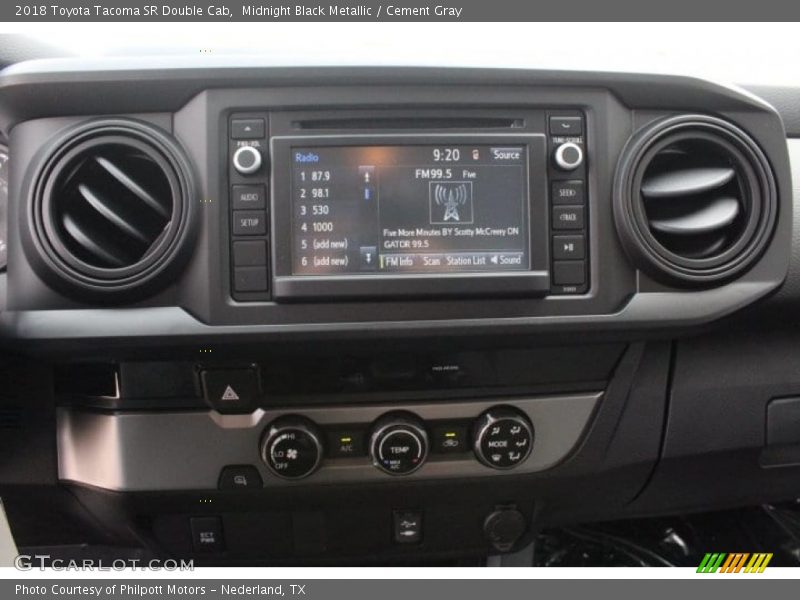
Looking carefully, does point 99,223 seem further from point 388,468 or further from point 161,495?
point 388,468

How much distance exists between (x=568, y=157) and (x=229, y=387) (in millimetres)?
637

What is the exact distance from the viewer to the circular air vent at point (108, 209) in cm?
100

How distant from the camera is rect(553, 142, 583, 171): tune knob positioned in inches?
41.2

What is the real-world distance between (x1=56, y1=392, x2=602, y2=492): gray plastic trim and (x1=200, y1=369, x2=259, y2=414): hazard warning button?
1.5 inches

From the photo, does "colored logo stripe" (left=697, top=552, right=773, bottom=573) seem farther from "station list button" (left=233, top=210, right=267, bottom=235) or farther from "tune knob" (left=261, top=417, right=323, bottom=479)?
"station list button" (left=233, top=210, right=267, bottom=235)

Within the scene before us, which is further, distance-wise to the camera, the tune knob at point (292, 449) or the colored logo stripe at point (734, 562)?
the colored logo stripe at point (734, 562)

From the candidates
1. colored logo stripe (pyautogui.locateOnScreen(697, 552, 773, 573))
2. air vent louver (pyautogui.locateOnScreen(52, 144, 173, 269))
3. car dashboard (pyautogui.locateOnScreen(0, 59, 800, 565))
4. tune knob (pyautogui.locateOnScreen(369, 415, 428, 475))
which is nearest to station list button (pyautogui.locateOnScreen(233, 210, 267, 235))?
car dashboard (pyautogui.locateOnScreen(0, 59, 800, 565))

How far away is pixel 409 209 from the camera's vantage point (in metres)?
1.03

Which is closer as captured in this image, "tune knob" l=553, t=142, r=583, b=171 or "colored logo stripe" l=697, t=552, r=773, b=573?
"tune knob" l=553, t=142, r=583, b=171

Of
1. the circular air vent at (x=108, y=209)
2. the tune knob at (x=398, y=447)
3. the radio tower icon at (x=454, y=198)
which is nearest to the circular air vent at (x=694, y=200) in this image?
the radio tower icon at (x=454, y=198)

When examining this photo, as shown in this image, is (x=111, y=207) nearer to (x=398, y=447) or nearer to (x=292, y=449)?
(x=292, y=449)

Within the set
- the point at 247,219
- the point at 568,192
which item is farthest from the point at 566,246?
the point at 247,219

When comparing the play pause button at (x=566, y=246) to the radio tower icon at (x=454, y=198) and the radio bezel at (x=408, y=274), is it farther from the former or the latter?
the radio tower icon at (x=454, y=198)

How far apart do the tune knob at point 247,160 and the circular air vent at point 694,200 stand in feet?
1.81
